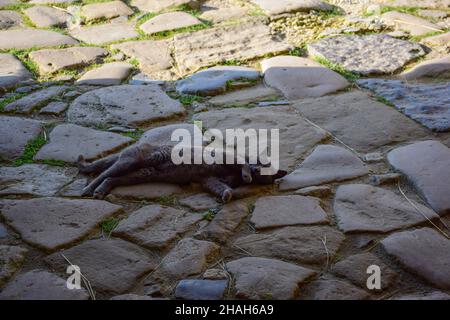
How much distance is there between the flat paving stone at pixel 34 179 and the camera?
3.02 meters

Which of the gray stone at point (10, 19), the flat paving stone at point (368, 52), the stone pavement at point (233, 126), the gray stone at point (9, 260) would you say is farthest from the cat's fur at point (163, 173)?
the gray stone at point (10, 19)

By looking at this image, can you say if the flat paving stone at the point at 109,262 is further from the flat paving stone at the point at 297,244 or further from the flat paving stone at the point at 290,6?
the flat paving stone at the point at 290,6

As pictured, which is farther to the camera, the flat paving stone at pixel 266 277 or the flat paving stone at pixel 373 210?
the flat paving stone at pixel 373 210

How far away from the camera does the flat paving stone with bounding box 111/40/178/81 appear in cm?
472

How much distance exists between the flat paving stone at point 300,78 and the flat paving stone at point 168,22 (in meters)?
1.26

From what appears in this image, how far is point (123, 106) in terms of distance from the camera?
409 centimetres

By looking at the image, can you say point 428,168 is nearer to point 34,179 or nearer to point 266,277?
point 266,277

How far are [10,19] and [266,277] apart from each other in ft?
15.7

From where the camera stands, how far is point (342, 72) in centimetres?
452

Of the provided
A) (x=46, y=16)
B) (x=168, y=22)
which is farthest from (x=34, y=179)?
(x=46, y=16)

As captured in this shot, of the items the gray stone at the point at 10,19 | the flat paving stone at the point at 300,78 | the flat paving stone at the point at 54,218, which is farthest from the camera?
the gray stone at the point at 10,19

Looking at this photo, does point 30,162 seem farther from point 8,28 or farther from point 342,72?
point 8,28

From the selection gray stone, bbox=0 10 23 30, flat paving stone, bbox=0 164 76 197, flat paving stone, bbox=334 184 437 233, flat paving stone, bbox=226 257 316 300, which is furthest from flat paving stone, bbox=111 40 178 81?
flat paving stone, bbox=226 257 316 300
